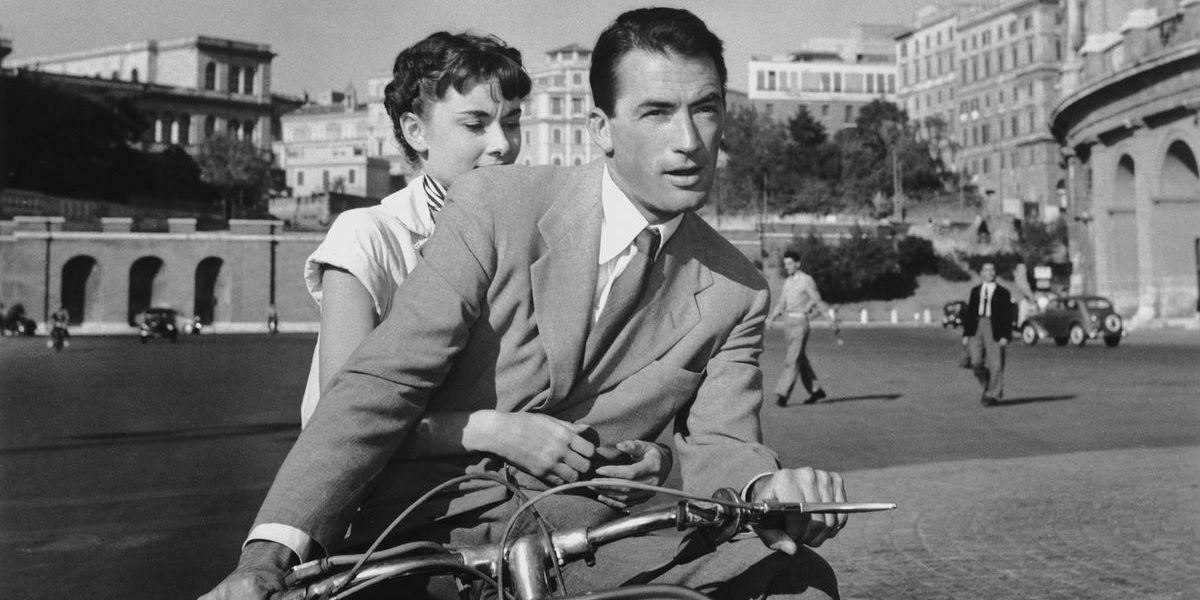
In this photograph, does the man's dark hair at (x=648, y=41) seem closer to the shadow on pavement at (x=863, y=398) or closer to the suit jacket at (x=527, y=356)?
the suit jacket at (x=527, y=356)

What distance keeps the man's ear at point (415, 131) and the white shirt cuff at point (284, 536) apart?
1.65 m

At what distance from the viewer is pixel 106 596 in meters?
5.79

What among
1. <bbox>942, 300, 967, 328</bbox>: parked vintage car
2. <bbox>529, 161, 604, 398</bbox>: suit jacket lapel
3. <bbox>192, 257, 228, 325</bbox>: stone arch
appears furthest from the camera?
<bbox>192, 257, 228, 325</bbox>: stone arch

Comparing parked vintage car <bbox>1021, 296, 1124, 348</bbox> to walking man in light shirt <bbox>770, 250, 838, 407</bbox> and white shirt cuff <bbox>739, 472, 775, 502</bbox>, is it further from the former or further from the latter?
white shirt cuff <bbox>739, 472, 775, 502</bbox>

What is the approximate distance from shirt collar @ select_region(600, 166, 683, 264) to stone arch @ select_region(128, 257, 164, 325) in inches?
3287

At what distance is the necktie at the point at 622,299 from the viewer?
2555 mm

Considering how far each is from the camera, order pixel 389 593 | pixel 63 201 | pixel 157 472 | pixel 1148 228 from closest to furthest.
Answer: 1. pixel 389 593
2. pixel 157 472
3. pixel 1148 228
4. pixel 63 201

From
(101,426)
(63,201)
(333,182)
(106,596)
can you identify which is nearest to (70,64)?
(333,182)

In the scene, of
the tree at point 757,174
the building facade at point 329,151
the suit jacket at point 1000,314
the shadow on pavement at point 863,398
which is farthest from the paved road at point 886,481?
the building facade at point 329,151

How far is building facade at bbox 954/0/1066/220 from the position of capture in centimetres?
11575

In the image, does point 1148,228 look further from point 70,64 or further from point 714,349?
point 70,64

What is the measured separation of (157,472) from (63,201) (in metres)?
80.0

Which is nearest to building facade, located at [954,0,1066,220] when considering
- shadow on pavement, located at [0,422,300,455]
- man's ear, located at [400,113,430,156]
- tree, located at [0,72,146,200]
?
tree, located at [0,72,146,200]

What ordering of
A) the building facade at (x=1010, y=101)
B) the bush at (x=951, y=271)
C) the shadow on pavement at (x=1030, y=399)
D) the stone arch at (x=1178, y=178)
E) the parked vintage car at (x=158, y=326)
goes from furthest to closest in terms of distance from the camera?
the building facade at (x=1010, y=101), the bush at (x=951, y=271), the parked vintage car at (x=158, y=326), the stone arch at (x=1178, y=178), the shadow on pavement at (x=1030, y=399)
